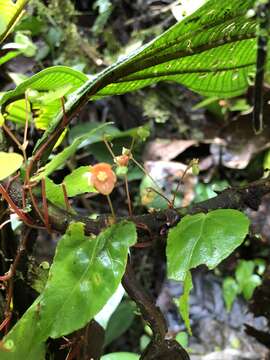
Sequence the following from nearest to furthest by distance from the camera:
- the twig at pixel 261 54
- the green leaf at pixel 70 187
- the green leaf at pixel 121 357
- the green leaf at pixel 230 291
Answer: the twig at pixel 261 54 → the green leaf at pixel 70 187 → the green leaf at pixel 121 357 → the green leaf at pixel 230 291

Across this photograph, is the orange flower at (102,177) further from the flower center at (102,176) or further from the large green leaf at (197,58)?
the large green leaf at (197,58)

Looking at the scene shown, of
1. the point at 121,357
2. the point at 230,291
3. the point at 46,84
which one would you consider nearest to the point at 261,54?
the point at 46,84

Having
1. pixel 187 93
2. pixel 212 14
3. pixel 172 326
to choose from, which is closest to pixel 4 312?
pixel 212 14

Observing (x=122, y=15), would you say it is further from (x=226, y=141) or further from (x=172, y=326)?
(x=172, y=326)

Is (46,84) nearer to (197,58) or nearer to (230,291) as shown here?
(197,58)

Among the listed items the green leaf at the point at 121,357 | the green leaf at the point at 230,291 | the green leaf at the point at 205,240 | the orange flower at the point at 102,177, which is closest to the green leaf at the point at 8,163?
the orange flower at the point at 102,177
